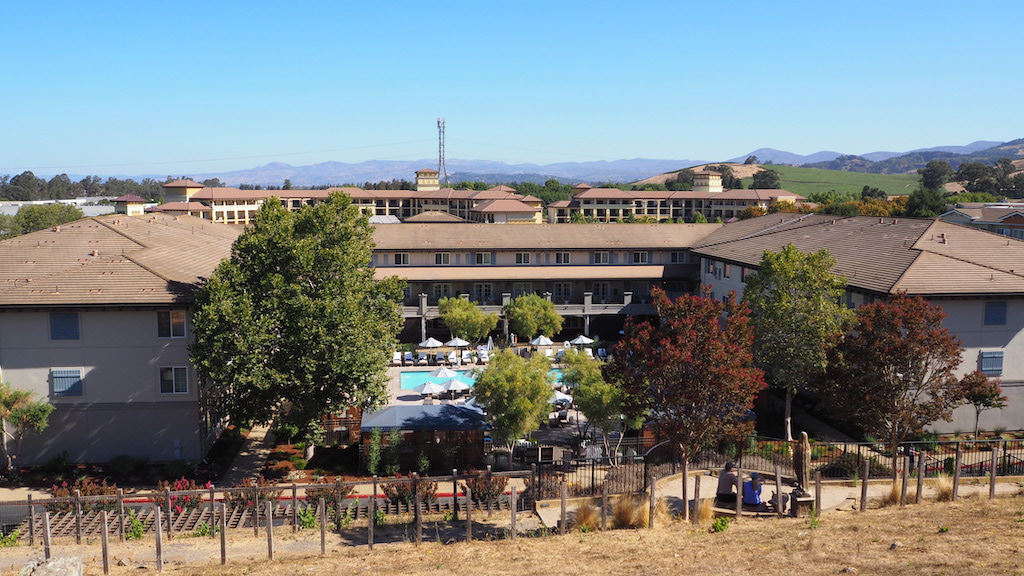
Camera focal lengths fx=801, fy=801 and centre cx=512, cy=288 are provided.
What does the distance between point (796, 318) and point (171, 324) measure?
78.6 ft

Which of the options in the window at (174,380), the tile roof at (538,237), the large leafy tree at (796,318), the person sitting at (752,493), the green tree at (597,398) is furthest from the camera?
the tile roof at (538,237)

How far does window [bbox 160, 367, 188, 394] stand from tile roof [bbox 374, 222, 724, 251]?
27062 mm

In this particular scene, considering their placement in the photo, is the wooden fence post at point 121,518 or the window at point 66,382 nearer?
the wooden fence post at point 121,518

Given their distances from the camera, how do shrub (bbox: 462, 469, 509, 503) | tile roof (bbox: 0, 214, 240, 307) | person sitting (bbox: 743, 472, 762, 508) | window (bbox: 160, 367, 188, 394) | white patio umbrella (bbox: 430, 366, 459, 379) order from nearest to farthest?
1. person sitting (bbox: 743, 472, 762, 508)
2. shrub (bbox: 462, 469, 509, 503)
3. tile roof (bbox: 0, 214, 240, 307)
4. window (bbox: 160, 367, 188, 394)
5. white patio umbrella (bbox: 430, 366, 459, 379)

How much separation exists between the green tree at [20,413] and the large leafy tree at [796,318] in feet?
85.2

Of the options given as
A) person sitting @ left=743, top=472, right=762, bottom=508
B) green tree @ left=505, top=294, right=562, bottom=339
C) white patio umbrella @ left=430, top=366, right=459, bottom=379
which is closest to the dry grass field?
person sitting @ left=743, top=472, right=762, bottom=508

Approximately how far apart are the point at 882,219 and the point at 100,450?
142 feet

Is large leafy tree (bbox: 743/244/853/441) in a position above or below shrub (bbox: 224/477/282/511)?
above

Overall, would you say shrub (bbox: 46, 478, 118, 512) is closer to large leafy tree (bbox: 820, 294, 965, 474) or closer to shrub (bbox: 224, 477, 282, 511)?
shrub (bbox: 224, 477, 282, 511)

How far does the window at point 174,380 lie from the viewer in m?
30.2

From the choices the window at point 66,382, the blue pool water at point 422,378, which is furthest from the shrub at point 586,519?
the window at point 66,382

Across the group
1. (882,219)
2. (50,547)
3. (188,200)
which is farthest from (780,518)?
(188,200)

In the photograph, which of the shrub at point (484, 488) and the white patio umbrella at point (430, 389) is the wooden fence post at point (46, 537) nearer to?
the shrub at point (484, 488)

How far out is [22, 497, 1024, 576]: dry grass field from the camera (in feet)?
53.0
